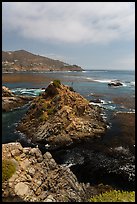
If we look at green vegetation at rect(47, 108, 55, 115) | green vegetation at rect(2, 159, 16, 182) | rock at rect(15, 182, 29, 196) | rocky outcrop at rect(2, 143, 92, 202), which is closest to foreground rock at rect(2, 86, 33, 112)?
green vegetation at rect(47, 108, 55, 115)

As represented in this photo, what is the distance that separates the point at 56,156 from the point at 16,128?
44.7 ft

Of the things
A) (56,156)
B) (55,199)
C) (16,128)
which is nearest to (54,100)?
(16,128)

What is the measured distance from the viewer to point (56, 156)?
104ft

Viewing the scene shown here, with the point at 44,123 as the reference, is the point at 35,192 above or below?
below

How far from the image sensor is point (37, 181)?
65.4ft

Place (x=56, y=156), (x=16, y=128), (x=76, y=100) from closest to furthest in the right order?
(x=56, y=156) → (x=16, y=128) → (x=76, y=100)

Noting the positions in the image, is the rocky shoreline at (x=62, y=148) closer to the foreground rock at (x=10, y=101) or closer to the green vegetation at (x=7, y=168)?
the green vegetation at (x=7, y=168)

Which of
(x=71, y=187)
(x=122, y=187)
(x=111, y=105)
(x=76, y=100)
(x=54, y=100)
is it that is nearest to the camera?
(x=71, y=187)

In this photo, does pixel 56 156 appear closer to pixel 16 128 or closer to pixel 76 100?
pixel 16 128

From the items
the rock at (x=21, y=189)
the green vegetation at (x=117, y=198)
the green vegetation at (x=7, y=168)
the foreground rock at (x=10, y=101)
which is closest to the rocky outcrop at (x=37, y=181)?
the rock at (x=21, y=189)

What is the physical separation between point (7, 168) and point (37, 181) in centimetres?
289

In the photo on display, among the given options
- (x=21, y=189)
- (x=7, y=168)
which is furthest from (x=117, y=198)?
(x=7, y=168)

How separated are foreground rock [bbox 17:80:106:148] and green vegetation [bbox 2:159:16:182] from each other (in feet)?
51.9

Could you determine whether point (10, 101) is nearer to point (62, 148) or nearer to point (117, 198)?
point (62, 148)
